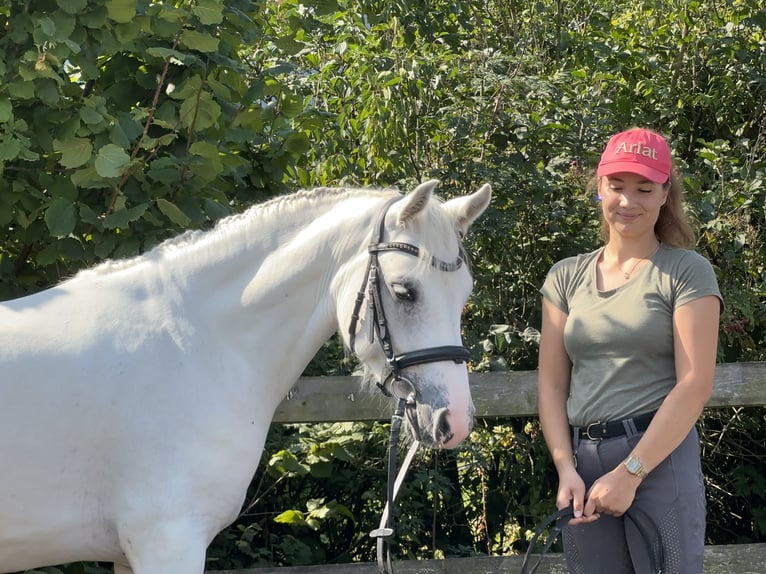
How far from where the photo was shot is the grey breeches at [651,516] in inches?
94.3

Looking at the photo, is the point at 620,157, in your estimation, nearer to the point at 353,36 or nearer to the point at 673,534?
the point at 673,534

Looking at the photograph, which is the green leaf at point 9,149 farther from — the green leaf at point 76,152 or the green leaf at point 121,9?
the green leaf at point 121,9

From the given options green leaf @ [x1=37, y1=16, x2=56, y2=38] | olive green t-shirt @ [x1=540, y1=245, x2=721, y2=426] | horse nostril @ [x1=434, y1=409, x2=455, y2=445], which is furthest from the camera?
green leaf @ [x1=37, y1=16, x2=56, y2=38]

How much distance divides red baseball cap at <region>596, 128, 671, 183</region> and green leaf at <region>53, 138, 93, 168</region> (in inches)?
66.1

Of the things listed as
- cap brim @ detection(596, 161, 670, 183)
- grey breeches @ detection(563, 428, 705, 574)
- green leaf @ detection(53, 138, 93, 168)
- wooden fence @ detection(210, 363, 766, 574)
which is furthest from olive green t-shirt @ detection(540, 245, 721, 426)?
green leaf @ detection(53, 138, 93, 168)

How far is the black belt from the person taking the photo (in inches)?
96.6

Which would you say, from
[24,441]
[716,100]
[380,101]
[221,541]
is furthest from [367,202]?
[716,100]

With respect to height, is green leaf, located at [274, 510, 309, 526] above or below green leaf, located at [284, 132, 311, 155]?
below

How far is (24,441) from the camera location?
7.57 feet

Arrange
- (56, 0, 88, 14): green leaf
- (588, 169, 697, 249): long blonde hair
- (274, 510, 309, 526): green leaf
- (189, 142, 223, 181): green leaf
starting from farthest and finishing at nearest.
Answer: (274, 510, 309, 526): green leaf
(189, 142, 223, 181): green leaf
(56, 0, 88, 14): green leaf
(588, 169, 697, 249): long blonde hair

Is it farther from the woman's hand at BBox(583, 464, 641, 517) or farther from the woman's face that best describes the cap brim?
the woman's hand at BBox(583, 464, 641, 517)

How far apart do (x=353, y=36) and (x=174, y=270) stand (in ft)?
8.55

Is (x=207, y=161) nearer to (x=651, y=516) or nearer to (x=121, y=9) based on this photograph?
(x=121, y=9)

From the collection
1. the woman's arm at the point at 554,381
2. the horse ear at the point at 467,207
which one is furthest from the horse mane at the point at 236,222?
the woman's arm at the point at 554,381
